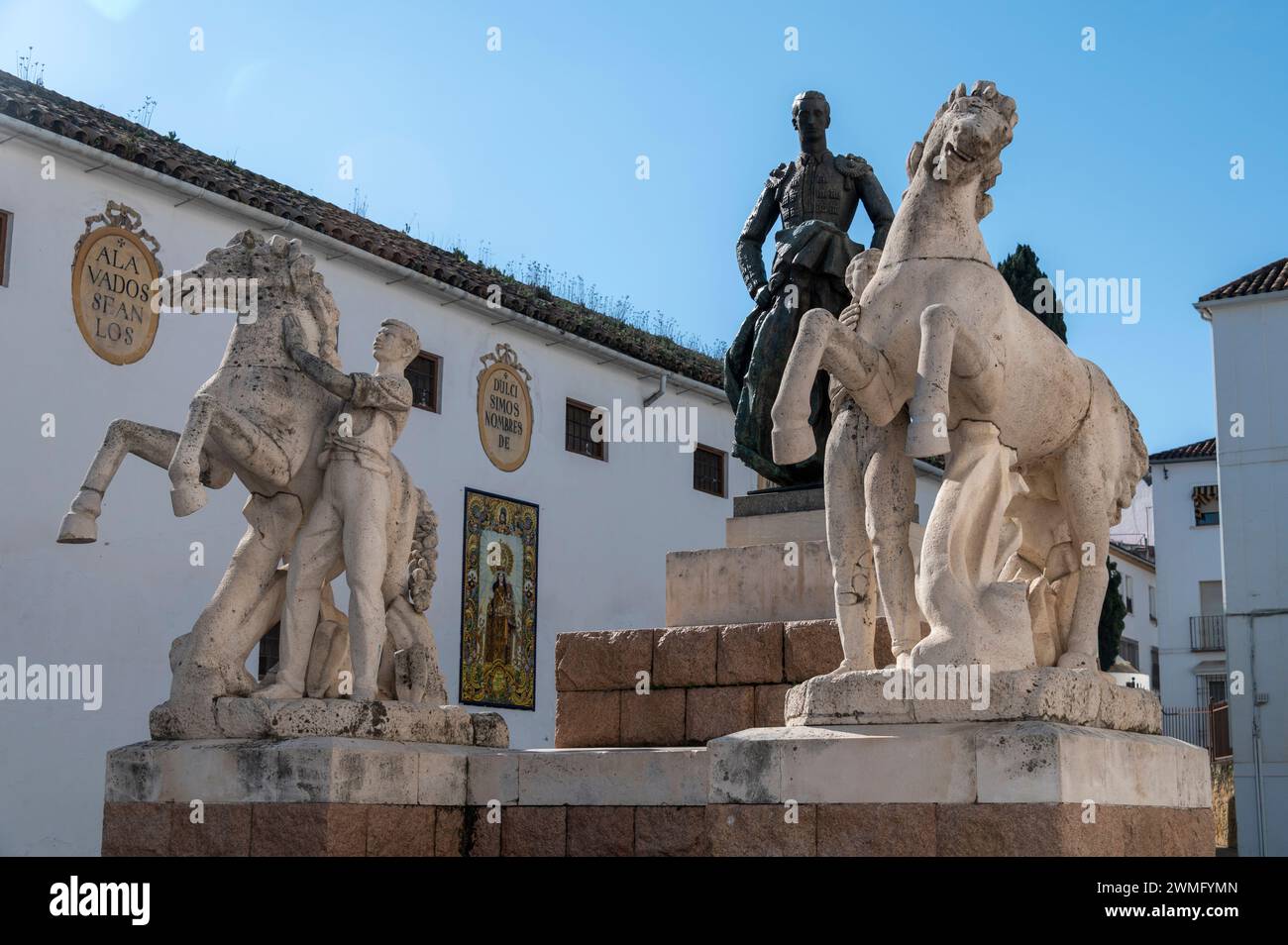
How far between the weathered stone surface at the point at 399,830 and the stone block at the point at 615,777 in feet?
1.28

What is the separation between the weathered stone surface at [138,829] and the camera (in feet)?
20.7

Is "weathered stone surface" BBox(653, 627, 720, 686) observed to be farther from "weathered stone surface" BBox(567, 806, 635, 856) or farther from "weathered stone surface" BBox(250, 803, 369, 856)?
"weathered stone surface" BBox(250, 803, 369, 856)

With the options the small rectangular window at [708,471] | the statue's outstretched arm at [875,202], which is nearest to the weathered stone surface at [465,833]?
the statue's outstretched arm at [875,202]

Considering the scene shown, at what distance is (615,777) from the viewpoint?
20.0ft


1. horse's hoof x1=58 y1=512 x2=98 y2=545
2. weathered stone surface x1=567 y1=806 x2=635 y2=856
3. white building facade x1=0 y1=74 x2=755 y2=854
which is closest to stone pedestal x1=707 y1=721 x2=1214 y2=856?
weathered stone surface x1=567 y1=806 x2=635 y2=856

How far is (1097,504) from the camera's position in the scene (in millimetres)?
5535

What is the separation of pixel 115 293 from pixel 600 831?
35.2 feet

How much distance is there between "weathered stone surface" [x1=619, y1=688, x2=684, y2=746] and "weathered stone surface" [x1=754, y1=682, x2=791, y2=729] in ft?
1.21

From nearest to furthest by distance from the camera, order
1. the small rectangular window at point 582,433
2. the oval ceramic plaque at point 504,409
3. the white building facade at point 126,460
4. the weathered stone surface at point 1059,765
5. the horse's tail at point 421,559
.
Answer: the weathered stone surface at point 1059,765
the horse's tail at point 421,559
the white building facade at point 126,460
the oval ceramic plaque at point 504,409
the small rectangular window at point 582,433

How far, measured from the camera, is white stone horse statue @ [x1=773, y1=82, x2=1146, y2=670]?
16.3 ft

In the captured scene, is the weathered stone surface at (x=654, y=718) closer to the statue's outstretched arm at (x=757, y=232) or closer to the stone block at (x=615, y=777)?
the stone block at (x=615, y=777)
